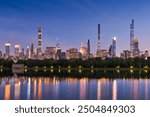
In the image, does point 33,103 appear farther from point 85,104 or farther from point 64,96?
point 64,96

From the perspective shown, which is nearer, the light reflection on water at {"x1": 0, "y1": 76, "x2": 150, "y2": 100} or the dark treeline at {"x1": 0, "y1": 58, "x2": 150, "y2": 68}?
the light reflection on water at {"x1": 0, "y1": 76, "x2": 150, "y2": 100}

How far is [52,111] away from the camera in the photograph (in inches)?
291

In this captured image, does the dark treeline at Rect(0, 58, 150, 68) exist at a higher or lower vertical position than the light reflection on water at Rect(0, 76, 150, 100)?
higher

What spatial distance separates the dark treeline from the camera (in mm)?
71438

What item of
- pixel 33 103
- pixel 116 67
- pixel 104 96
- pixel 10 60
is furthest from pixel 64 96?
pixel 10 60

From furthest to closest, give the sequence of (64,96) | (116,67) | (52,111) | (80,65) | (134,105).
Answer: (80,65) → (116,67) → (64,96) → (134,105) → (52,111)

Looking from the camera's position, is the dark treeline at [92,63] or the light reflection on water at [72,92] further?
the dark treeline at [92,63]

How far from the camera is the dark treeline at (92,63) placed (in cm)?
7144

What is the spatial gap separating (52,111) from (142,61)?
68.2 metres

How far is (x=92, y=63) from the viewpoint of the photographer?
73312 millimetres

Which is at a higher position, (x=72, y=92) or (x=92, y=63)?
(x=92, y=63)

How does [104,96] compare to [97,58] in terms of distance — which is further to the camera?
[97,58]

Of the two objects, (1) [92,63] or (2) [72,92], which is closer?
(2) [72,92]

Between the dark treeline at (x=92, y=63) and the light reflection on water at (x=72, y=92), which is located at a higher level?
the dark treeline at (x=92, y=63)
